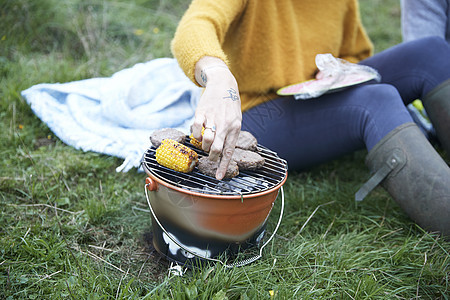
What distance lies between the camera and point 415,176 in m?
1.98

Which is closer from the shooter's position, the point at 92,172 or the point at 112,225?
the point at 112,225

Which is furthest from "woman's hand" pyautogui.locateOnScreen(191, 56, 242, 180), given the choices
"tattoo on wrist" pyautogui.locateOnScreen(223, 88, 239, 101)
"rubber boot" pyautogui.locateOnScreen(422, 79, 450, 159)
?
"rubber boot" pyautogui.locateOnScreen(422, 79, 450, 159)

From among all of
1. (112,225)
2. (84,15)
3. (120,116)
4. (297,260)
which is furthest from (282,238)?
(84,15)

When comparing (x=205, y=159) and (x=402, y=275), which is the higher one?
(x=205, y=159)

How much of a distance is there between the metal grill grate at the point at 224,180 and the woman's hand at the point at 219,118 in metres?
0.08

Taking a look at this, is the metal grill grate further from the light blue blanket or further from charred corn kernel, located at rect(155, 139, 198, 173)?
the light blue blanket

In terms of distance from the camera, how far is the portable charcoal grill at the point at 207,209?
1.59m

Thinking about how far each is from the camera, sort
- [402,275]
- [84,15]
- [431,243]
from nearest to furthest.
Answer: [402,275] → [431,243] → [84,15]

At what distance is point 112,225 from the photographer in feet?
6.84

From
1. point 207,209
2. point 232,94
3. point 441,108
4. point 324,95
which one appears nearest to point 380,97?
point 324,95

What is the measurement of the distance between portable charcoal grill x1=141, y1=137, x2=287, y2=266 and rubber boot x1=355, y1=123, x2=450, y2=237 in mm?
603

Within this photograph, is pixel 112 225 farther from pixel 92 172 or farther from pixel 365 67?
pixel 365 67

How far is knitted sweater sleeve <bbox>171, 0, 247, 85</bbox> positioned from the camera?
70.7 inches

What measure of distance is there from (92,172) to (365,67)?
5.89 feet
